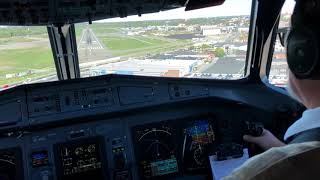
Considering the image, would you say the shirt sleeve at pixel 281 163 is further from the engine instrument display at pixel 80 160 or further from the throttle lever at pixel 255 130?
the engine instrument display at pixel 80 160

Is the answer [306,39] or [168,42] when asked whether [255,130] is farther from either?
[306,39]

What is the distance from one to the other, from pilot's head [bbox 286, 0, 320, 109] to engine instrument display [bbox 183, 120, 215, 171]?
97.1 inches

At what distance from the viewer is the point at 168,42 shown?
11.7 ft

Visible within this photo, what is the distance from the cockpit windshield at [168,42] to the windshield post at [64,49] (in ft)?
0.18

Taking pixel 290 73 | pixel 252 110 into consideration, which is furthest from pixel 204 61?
pixel 290 73

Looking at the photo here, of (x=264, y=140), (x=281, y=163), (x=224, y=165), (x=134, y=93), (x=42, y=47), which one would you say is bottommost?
(x=224, y=165)

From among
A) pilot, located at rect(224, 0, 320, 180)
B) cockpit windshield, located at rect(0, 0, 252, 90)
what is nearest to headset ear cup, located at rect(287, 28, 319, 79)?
pilot, located at rect(224, 0, 320, 180)

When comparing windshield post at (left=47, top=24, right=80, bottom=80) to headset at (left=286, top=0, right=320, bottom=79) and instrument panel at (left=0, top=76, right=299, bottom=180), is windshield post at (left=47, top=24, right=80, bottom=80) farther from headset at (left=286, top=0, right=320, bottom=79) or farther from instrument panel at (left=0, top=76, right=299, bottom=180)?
headset at (left=286, top=0, right=320, bottom=79)

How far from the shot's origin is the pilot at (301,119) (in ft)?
3.23

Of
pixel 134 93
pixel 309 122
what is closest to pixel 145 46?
pixel 134 93

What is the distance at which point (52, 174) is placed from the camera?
340 centimetres

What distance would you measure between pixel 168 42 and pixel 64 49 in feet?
2.82

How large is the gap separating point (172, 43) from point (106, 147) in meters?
1.00

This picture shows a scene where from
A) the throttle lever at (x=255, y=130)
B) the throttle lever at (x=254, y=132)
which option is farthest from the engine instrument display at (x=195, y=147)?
the throttle lever at (x=255, y=130)
